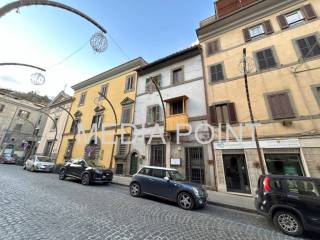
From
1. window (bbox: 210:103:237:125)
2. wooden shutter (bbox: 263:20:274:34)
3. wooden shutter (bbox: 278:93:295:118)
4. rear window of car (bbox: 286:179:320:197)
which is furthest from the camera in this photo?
wooden shutter (bbox: 263:20:274:34)

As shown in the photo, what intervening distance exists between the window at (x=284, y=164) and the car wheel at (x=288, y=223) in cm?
533

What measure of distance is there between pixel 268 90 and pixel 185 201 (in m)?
9.07

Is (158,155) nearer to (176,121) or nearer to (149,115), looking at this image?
(176,121)

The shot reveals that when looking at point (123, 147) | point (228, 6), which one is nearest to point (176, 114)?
point (123, 147)

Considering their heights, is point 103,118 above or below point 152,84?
below

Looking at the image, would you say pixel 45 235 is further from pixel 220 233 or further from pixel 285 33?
pixel 285 33

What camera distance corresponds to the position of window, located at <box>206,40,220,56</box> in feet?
45.5

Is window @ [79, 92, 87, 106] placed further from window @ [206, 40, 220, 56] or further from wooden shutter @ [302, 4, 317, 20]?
wooden shutter @ [302, 4, 317, 20]

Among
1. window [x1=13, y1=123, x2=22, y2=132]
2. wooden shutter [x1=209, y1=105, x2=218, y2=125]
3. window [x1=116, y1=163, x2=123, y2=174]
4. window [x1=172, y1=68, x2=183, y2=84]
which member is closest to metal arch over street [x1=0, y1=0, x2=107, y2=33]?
wooden shutter [x1=209, y1=105, x2=218, y2=125]

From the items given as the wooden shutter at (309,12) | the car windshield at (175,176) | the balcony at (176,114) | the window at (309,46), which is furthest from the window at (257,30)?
the car windshield at (175,176)

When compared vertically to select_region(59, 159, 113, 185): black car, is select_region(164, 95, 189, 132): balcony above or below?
above

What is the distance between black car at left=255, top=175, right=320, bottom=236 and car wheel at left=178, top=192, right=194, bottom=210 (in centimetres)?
240

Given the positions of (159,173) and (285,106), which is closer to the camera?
(159,173)

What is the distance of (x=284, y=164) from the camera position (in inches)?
366
